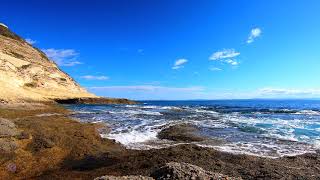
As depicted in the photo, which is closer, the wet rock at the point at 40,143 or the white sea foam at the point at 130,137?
the wet rock at the point at 40,143

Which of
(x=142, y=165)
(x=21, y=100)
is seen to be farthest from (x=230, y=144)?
(x=21, y=100)

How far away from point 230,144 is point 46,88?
58804mm

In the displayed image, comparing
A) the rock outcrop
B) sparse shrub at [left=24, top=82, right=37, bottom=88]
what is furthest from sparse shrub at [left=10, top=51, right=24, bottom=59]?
the rock outcrop

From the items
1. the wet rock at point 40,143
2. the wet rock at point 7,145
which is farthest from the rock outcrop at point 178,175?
the wet rock at point 40,143

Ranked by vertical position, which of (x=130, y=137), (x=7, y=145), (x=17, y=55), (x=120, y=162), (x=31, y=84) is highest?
(x=17, y=55)

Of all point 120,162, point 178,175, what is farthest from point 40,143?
point 178,175

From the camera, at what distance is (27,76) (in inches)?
2603

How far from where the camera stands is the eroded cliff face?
2150 inches

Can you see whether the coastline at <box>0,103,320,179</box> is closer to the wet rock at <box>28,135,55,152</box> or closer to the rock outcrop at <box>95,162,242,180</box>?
the wet rock at <box>28,135,55,152</box>

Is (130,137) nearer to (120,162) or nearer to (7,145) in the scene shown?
(7,145)

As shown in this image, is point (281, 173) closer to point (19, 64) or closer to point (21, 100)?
point (21, 100)

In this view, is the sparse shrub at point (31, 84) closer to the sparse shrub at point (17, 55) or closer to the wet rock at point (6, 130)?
the sparse shrub at point (17, 55)

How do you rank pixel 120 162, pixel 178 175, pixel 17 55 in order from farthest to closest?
pixel 17 55, pixel 120 162, pixel 178 175

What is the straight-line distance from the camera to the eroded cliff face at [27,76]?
179 feet
